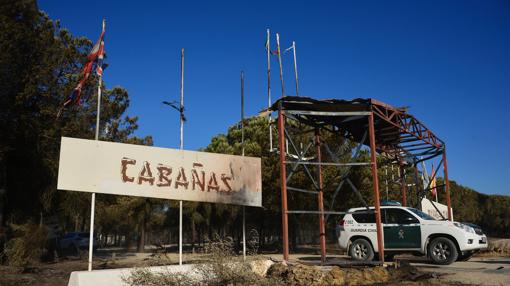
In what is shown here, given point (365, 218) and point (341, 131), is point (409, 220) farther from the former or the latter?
point (341, 131)

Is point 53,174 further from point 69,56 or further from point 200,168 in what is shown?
point 200,168

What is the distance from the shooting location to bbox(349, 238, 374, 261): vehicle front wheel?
15375 millimetres

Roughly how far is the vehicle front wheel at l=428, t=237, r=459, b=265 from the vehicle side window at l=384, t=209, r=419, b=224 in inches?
36.5

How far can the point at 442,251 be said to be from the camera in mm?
14305

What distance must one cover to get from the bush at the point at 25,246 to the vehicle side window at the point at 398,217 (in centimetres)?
1371

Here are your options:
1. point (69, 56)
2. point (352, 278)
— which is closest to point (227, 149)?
point (69, 56)

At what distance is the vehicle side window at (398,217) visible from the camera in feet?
49.1

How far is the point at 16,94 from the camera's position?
1925cm

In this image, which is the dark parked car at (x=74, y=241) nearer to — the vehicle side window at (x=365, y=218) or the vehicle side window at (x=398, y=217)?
the vehicle side window at (x=365, y=218)

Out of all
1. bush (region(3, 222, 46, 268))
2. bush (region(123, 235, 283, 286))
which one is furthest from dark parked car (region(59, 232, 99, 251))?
bush (region(123, 235, 283, 286))

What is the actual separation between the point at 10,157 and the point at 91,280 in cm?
1412

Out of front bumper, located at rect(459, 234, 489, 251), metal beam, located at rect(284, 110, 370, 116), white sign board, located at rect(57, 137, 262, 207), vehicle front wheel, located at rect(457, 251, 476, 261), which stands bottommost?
vehicle front wheel, located at rect(457, 251, 476, 261)

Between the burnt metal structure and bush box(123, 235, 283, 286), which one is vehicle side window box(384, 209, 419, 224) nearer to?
the burnt metal structure

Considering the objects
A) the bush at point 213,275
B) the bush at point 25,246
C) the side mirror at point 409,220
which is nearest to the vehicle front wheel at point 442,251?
the side mirror at point 409,220
